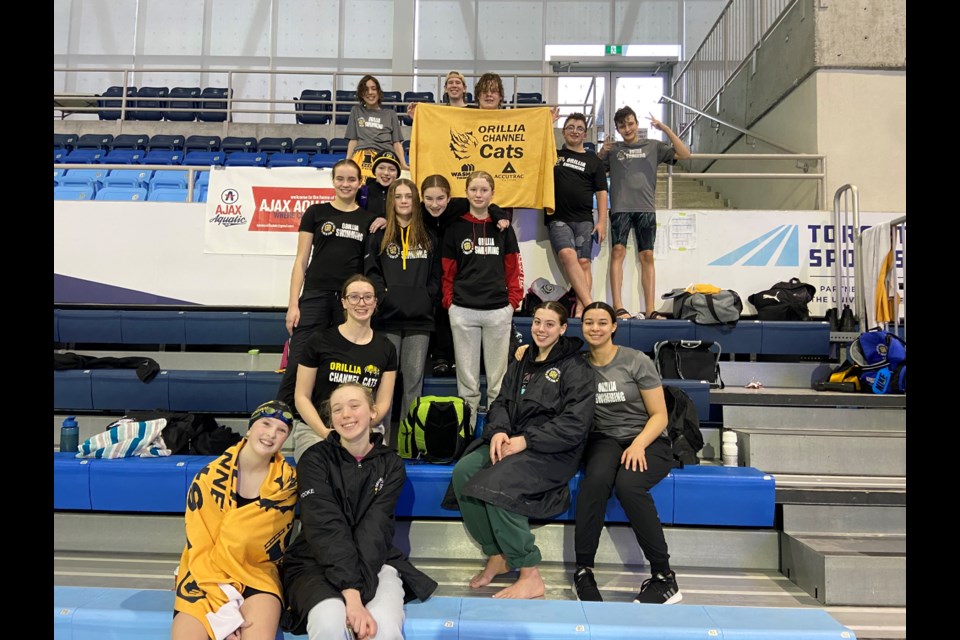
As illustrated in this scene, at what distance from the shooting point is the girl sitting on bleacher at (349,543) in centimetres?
229

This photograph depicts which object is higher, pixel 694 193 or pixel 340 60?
pixel 340 60

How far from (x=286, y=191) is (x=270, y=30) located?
29.8ft

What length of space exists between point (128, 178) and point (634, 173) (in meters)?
5.80

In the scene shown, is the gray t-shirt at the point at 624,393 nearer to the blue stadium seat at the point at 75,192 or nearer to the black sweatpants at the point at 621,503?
the black sweatpants at the point at 621,503

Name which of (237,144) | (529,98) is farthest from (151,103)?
(529,98)

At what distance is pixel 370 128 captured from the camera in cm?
511

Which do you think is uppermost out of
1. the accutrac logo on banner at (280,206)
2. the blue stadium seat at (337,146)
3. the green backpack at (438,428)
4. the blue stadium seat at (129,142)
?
the blue stadium seat at (129,142)

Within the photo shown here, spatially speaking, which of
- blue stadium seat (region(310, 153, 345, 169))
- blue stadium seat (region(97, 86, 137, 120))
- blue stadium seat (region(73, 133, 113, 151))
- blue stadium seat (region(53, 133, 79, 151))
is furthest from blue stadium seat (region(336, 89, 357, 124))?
blue stadium seat (region(53, 133, 79, 151))

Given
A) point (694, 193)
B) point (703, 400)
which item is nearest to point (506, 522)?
point (703, 400)

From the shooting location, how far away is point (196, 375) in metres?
4.35

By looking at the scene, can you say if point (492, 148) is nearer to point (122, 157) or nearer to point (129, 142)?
point (122, 157)

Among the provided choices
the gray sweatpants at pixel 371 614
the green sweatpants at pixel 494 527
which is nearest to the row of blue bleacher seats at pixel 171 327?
the green sweatpants at pixel 494 527

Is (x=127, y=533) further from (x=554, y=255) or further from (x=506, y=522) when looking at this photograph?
(x=554, y=255)

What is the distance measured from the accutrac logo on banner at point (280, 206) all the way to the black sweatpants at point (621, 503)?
4059 mm
